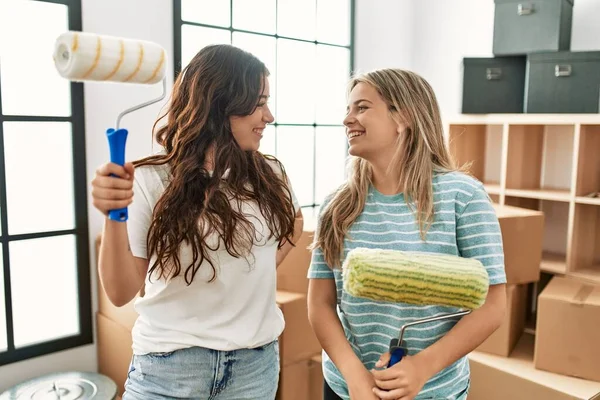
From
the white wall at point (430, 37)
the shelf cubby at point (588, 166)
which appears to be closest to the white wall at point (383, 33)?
the white wall at point (430, 37)

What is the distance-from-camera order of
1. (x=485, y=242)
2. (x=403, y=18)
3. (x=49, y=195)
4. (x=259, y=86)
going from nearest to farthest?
(x=485, y=242), (x=259, y=86), (x=49, y=195), (x=403, y=18)

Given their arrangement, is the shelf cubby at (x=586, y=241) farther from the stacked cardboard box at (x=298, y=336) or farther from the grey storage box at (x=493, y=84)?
the stacked cardboard box at (x=298, y=336)

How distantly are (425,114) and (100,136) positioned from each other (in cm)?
159

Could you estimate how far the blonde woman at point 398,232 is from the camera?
107cm

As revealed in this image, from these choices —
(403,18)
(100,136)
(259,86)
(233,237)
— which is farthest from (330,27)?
(233,237)

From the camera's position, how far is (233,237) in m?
1.10

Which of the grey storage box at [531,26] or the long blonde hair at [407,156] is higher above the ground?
the grey storage box at [531,26]

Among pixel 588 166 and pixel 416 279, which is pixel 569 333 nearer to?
pixel 588 166

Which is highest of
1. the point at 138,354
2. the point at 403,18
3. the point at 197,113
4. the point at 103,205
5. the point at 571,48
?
the point at 403,18

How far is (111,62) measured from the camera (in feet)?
2.67

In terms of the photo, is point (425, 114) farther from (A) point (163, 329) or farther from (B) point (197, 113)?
(A) point (163, 329)

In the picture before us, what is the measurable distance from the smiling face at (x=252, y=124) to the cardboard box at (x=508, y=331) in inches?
57.1

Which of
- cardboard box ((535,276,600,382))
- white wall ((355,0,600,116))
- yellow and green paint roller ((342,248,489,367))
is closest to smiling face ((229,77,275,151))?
yellow and green paint roller ((342,248,489,367))

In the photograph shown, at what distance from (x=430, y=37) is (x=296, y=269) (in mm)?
1947
